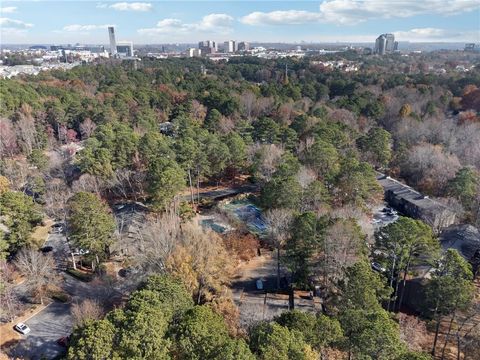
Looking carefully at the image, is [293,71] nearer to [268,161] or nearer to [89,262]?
[268,161]

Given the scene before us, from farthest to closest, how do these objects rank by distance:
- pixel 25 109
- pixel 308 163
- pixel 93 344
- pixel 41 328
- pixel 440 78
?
pixel 440 78
pixel 25 109
pixel 308 163
pixel 41 328
pixel 93 344

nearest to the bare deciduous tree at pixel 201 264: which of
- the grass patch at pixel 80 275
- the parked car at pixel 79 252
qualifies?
the grass patch at pixel 80 275

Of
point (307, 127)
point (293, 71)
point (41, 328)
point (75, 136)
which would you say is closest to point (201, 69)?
point (293, 71)

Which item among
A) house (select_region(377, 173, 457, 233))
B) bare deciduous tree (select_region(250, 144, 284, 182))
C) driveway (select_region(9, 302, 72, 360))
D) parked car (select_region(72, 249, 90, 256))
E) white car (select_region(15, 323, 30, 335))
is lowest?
driveway (select_region(9, 302, 72, 360))

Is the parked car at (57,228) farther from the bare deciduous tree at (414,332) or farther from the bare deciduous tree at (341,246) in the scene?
the bare deciduous tree at (414,332)

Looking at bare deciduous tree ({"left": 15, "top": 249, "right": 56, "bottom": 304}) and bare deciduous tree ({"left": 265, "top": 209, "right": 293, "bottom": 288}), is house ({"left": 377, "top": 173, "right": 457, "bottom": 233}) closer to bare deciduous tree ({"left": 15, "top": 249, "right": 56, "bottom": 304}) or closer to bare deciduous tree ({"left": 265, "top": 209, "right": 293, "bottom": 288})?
bare deciduous tree ({"left": 265, "top": 209, "right": 293, "bottom": 288})

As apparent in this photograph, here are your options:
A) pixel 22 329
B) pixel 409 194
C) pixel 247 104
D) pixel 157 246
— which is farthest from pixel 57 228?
pixel 247 104

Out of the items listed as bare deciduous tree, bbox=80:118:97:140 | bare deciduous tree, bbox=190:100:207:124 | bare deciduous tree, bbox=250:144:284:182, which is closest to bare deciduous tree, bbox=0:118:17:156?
bare deciduous tree, bbox=80:118:97:140
